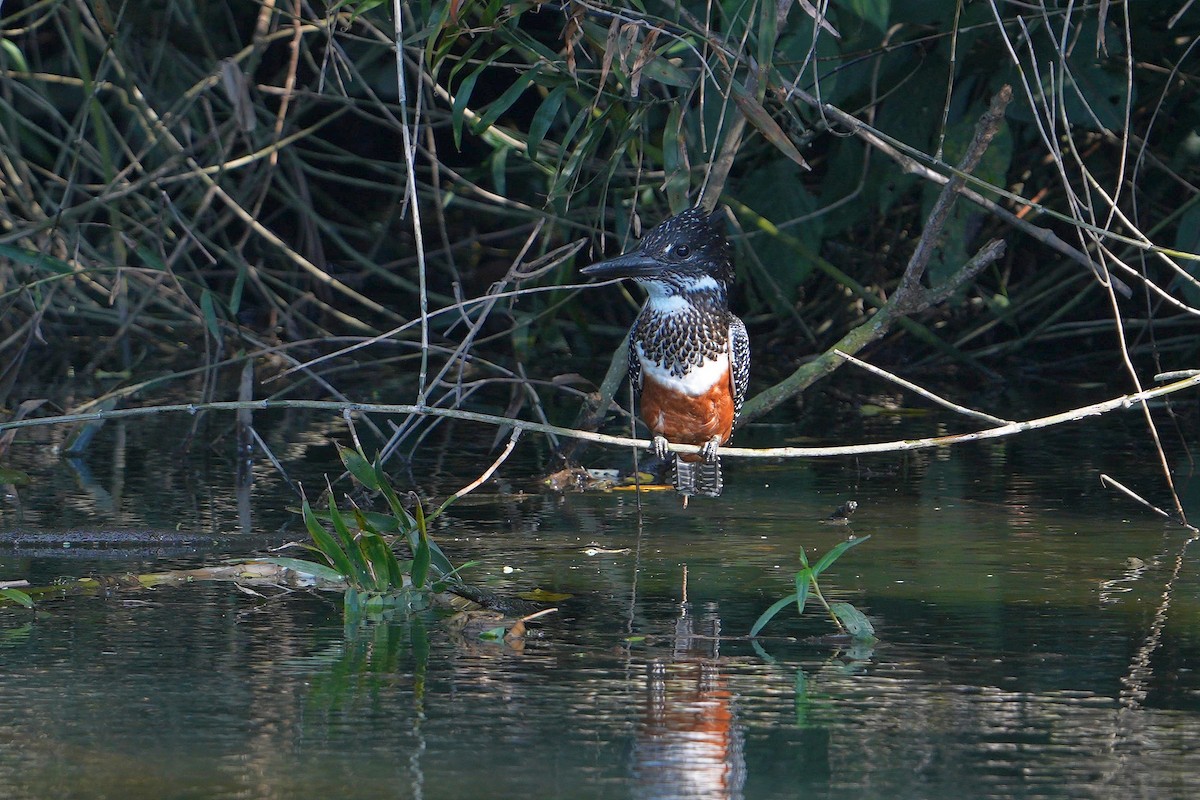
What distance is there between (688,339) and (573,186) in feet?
1.59

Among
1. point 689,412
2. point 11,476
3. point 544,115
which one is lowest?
point 11,476

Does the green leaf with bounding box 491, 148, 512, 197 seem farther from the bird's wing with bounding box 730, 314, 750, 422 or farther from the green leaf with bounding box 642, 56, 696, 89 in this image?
the green leaf with bounding box 642, 56, 696, 89

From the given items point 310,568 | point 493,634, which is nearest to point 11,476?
point 310,568

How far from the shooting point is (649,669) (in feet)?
8.38

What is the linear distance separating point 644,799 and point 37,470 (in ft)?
9.87

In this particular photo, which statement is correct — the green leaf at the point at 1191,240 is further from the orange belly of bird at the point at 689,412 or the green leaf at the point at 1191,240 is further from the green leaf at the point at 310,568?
the green leaf at the point at 310,568

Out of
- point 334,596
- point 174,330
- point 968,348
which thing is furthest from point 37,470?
point 968,348

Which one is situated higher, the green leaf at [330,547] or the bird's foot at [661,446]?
the bird's foot at [661,446]

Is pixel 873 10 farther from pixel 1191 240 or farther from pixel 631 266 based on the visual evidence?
pixel 1191 240

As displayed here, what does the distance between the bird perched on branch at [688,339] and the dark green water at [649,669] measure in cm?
22

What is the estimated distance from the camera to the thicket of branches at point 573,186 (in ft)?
13.8

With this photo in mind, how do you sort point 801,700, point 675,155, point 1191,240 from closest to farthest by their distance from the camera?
point 801,700 → point 675,155 → point 1191,240

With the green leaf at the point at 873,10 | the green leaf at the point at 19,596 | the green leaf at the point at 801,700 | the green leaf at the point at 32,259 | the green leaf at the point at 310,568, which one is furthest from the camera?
the green leaf at the point at 32,259

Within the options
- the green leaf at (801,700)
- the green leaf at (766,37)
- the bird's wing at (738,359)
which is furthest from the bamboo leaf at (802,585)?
the bird's wing at (738,359)
